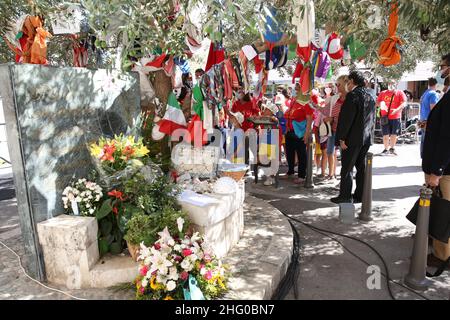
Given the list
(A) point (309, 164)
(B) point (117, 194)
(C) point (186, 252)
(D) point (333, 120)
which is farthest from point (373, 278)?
(D) point (333, 120)

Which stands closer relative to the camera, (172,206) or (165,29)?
(172,206)

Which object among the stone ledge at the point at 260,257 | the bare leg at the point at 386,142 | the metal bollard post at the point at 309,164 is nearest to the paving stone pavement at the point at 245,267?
the stone ledge at the point at 260,257

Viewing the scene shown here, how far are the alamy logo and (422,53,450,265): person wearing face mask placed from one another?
2.13 ft

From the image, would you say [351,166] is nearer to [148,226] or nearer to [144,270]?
[148,226]

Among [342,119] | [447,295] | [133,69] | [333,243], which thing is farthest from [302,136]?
[447,295]

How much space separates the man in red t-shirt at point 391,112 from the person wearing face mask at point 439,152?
732 cm

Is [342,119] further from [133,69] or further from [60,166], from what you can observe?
[60,166]

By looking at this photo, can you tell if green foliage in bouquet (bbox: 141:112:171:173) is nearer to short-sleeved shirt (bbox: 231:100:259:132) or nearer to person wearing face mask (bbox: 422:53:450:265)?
short-sleeved shirt (bbox: 231:100:259:132)

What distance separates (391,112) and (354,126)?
6279mm

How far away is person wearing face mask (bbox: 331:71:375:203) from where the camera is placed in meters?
5.42

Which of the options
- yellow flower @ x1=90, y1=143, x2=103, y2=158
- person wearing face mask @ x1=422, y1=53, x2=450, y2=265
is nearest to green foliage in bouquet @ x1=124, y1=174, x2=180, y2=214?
yellow flower @ x1=90, y1=143, x2=103, y2=158

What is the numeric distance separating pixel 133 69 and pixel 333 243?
351cm

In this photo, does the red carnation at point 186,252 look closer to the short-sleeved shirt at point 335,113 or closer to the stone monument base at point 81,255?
the stone monument base at point 81,255
